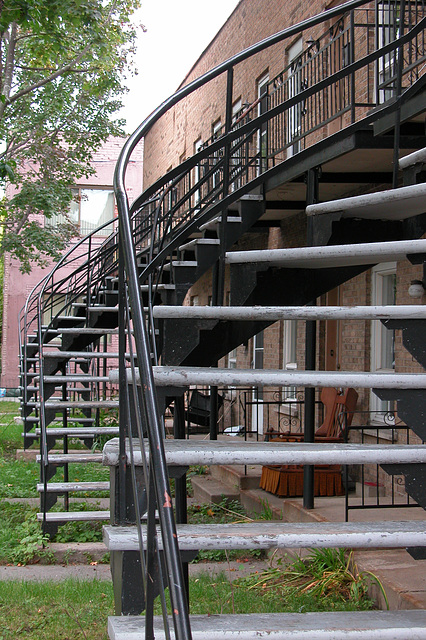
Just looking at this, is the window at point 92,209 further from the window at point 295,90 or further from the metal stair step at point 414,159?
the metal stair step at point 414,159

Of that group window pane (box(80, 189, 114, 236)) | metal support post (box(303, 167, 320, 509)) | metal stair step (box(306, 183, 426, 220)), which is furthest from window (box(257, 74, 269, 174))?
window pane (box(80, 189, 114, 236))

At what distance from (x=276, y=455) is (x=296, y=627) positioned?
21.5 inches

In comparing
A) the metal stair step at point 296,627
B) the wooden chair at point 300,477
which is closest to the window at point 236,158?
the wooden chair at point 300,477

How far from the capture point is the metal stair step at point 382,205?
3.20m

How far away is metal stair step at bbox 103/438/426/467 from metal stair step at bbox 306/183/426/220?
1211 mm

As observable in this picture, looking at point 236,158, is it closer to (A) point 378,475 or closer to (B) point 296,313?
Result: (A) point 378,475

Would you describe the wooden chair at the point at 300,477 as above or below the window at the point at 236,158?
below

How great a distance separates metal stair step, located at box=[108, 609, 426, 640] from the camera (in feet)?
6.80

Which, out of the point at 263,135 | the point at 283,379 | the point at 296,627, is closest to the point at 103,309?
the point at 263,135

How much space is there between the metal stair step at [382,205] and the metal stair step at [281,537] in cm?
150

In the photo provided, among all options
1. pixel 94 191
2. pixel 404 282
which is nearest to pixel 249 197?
pixel 404 282

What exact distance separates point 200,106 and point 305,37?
22.9ft

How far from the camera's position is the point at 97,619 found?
422 cm

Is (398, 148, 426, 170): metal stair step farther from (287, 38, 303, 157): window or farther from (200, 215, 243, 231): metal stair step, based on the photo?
(287, 38, 303, 157): window
